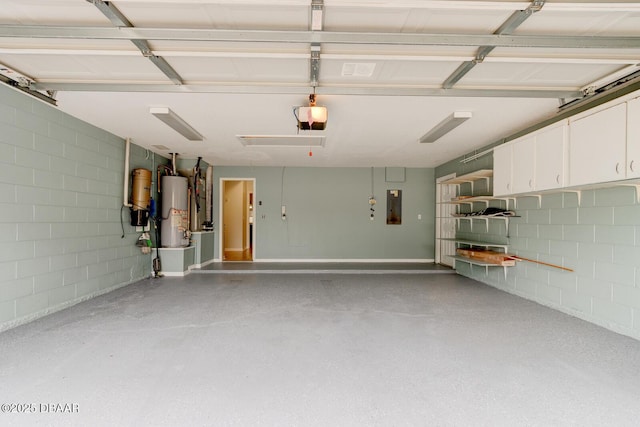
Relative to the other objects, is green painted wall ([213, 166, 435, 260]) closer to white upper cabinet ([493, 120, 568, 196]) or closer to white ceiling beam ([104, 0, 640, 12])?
white upper cabinet ([493, 120, 568, 196])

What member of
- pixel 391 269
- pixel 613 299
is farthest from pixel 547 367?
pixel 391 269

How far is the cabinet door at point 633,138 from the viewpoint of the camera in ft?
8.75

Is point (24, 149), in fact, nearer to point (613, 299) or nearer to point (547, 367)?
point (547, 367)

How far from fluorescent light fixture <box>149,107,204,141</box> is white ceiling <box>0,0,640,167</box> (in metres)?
0.13

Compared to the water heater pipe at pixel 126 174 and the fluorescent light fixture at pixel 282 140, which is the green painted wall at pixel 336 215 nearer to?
the fluorescent light fixture at pixel 282 140

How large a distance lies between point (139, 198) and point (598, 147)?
20.4ft

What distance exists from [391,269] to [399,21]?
536 cm

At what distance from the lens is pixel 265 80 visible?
311cm

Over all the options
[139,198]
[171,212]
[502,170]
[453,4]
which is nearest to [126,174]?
[139,198]

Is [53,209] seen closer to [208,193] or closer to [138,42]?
[138,42]

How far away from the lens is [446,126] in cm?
442

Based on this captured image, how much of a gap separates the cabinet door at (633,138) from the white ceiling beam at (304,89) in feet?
2.04

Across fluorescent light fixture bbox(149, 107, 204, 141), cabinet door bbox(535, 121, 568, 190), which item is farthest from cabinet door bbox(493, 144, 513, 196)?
fluorescent light fixture bbox(149, 107, 204, 141)

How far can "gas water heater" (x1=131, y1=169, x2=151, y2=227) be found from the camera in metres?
5.33
